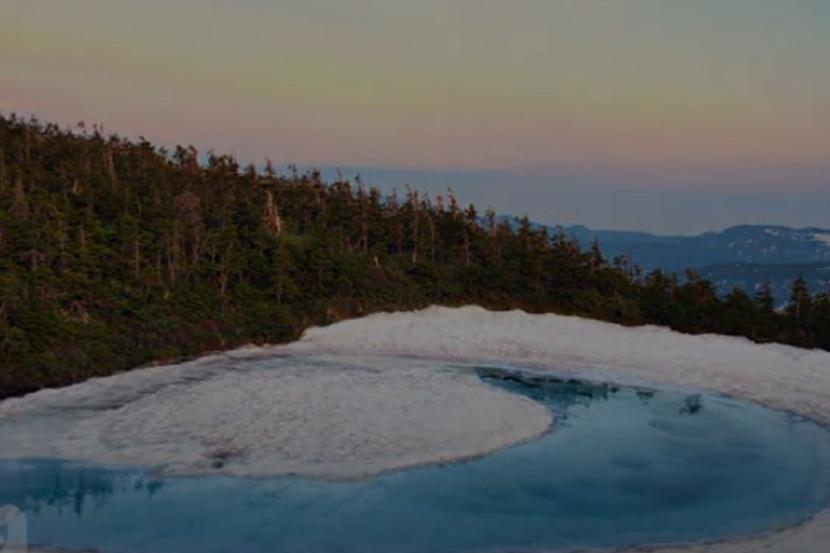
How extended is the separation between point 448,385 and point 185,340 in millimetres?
11289

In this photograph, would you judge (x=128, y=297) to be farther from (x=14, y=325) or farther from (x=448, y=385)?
(x=448, y=385)

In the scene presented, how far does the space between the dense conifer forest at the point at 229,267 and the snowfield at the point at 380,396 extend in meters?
1.98

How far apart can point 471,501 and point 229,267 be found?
80.0 feet

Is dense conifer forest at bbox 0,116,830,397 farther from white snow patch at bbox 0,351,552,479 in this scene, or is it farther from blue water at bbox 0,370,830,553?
blue water at bbox 0,370,830,553

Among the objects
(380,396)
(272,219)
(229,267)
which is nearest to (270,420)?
(380,396)

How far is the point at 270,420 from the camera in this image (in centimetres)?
2228

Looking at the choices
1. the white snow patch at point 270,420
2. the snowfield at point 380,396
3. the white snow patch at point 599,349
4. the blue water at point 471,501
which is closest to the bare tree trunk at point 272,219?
the white snow patch at point 599,349

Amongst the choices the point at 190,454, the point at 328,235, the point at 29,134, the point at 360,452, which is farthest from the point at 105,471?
the point at 29,134

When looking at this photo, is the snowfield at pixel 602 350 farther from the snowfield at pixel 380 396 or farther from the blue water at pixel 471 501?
the blue water at pixel 471 501

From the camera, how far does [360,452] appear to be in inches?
770

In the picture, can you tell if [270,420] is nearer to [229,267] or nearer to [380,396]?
[380,396]

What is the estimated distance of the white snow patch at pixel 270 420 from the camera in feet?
61.9

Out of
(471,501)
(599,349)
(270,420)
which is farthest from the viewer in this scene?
(599,349)

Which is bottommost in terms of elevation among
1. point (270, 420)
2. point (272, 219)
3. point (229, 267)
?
point (270, 420)
